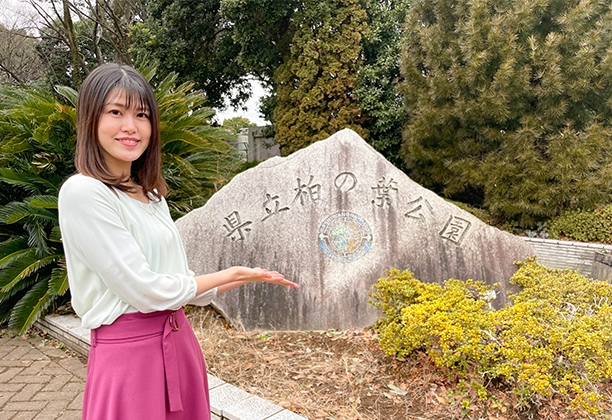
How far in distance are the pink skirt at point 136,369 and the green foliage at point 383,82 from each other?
8.45m

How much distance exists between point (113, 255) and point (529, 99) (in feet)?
24.6

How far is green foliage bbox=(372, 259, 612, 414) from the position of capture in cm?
258

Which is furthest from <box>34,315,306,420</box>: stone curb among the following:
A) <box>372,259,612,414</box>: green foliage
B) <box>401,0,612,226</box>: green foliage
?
<box>401,0,612,226</box>: green foliage

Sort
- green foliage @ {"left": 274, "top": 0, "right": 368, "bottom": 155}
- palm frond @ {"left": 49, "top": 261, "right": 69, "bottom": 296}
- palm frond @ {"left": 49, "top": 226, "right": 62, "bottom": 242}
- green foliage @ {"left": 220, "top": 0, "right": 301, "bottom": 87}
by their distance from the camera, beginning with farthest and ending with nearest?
green foliage @ {"left": 274, "top": 0, "right": 368, "bottom": 155} → green foliage @ {"left": 220, "top": 0, "right": 301, "bottom": 87} → palm frond @ {"left": 49, "top": 226, "right": 62, "bottom": 242} → palm frond @ {"left": 49, "top": 261, "right": 69, "bottom": 296}

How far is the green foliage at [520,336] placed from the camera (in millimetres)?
2578

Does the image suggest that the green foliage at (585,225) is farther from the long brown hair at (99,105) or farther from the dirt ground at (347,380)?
the long brown hair at (99,105)

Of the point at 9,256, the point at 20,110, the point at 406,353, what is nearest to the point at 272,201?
the point at 406,353

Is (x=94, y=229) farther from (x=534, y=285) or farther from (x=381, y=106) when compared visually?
(x=381, y=106)

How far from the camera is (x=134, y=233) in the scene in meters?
1.41

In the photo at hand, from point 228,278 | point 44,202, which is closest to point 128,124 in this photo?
point 228,278

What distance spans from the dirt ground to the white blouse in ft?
5.84

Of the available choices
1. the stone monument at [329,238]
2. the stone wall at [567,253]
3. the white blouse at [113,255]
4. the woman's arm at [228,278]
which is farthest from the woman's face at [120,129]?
the stone wall at [567,253]

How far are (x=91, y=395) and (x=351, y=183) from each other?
325 centimetres

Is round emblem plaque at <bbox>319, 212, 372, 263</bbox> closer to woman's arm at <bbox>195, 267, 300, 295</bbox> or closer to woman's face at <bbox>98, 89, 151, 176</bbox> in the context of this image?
woman's arm at <bbox>195, 267, 300, 295</bbox>
